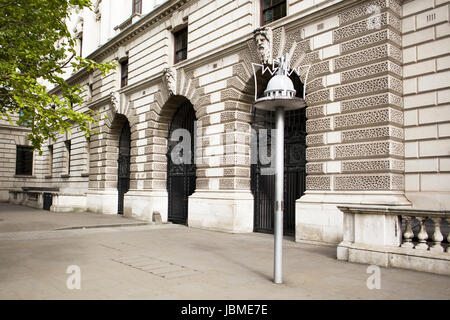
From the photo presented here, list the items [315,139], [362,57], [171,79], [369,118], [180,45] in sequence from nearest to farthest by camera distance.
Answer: [369,118]
[362,57]
[315,139]
[171,79]
[180,45]

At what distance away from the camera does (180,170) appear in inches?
689

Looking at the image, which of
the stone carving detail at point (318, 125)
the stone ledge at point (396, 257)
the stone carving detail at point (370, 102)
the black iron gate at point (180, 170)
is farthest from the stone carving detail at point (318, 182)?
the black iron gate at point (180, 170)

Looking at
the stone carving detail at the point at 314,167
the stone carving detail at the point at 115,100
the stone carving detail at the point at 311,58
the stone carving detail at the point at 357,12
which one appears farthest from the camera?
the stone carving detail at the point at 115,100

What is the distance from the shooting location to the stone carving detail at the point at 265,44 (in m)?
12.6

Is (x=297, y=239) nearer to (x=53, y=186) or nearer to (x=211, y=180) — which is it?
(x=211, y=180)

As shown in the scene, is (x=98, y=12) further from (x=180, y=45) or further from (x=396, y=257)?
(x=396, y=257)

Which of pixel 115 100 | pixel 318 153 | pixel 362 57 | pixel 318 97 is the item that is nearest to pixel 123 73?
pixel 115 100

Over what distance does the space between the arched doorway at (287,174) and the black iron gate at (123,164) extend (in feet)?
35.5

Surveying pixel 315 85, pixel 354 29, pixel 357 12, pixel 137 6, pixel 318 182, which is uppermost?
pixel 137 6

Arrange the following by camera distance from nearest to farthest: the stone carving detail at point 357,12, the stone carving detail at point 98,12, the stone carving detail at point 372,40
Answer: the stone carving detail at point 372,40 < the stone carving detail at point 357,12 < the stone carving detail at point 98,12

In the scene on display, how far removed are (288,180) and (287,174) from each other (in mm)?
218

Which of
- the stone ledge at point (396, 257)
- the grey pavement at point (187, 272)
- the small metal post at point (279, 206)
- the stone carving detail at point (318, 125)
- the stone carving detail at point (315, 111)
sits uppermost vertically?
the stone carving detail at point (315, 111)

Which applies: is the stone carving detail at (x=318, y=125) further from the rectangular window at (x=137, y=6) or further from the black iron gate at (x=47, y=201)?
the black iron gate at (x=47, y=201)

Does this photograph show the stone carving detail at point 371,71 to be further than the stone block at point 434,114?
Yes
